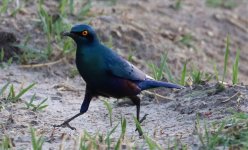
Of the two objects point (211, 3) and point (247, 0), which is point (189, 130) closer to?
point (211, 3)

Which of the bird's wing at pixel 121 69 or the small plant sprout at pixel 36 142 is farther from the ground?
the bird's wing at pixel 121 69

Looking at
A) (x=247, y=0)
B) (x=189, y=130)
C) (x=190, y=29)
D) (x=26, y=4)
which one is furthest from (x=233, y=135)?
(x=247, y=0)

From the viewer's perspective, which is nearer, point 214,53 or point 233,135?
point 233,135

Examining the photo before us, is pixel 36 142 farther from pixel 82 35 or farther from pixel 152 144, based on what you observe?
pixel 82 35

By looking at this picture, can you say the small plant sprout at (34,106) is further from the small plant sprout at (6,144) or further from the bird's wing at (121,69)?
the small plant sprout at (6,144)

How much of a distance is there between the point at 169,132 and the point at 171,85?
58 centimetres

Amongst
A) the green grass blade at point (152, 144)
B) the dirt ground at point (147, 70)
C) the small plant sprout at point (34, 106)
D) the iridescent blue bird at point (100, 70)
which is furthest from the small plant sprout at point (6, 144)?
the small plant sprout at point (34, 106)

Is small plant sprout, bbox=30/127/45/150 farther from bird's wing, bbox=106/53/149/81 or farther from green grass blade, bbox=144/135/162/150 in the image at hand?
bird's wing, bbox=106/53/149/81

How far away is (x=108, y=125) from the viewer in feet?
19.2

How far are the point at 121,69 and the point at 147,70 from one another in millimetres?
2417

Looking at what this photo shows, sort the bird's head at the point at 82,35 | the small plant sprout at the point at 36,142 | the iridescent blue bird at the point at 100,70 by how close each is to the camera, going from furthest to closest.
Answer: the bird's head at the point at 82,35 → the iridescent blue bird at the point at 100,70 → the small plant sprout at the point at 36,142

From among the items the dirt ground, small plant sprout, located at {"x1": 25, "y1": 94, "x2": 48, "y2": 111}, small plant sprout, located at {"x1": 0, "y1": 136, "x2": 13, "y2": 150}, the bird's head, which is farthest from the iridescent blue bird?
small plant sprout, located at {"x1": 0, "y1": 136, "x2": 13, "y2": 150}

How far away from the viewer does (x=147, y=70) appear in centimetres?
799

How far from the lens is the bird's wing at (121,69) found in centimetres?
550
